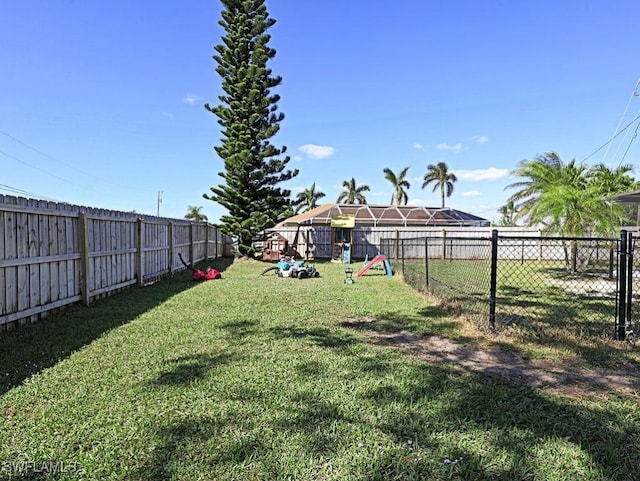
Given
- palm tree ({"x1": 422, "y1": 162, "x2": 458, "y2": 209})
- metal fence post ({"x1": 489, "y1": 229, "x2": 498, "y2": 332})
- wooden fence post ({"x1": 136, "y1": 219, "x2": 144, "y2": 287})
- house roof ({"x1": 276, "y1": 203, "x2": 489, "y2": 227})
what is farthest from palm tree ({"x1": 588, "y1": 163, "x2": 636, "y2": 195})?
palm tree ({"x1": 422, "y1": 162, "x2": 458, "y2": 209})

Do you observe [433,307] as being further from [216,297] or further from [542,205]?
[542,205]

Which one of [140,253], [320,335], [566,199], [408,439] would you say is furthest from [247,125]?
[408,439]

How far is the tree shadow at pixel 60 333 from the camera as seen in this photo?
3.46 meters

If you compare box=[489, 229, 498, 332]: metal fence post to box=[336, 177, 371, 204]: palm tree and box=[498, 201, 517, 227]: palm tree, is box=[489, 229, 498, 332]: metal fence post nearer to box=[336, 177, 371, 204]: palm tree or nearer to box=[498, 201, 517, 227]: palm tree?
box=[498, 201, 517, 227]: palm tree

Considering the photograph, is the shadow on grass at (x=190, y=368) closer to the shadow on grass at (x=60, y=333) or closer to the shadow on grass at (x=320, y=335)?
the shadow on grass at (x=320, y=335)

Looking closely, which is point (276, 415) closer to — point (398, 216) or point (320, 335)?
point (320, 335)

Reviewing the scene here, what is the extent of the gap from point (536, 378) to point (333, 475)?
2.15 metres

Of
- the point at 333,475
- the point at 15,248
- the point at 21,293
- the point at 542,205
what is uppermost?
the point at 542,205

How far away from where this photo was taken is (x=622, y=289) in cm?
415

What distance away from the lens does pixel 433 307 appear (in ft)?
20.7

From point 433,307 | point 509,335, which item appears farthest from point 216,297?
point 509,335

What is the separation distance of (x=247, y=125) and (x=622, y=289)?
1546 cm

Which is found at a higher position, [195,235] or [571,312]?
[195,235]

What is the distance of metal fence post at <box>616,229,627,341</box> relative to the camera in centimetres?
409
